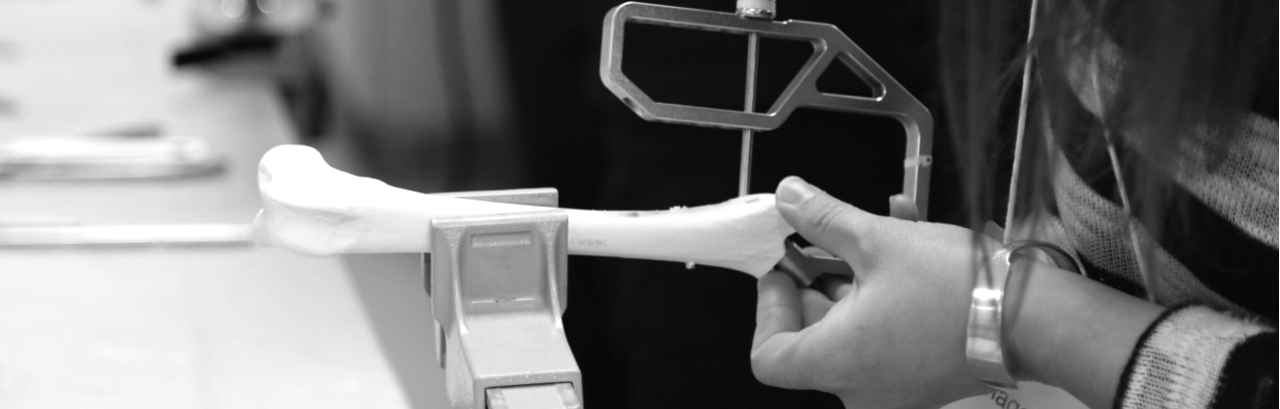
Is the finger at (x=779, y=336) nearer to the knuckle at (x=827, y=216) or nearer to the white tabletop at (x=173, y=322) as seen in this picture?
the knuckle at (x=827, y=216)

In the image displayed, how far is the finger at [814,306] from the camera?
48 cm

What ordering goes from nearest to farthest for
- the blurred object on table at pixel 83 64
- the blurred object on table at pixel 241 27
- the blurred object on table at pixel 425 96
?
1. the blurred object on table at pixel 425 96
2. the blurred object on table at pixel 83 64
3. the blurred object on table at pixel 241 27

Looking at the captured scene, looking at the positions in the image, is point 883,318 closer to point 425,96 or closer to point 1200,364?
point 1200,364

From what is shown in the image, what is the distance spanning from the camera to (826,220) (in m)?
0.44

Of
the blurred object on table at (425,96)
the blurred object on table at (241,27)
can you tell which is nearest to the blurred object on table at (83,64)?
the blurred object on table at (241,27)

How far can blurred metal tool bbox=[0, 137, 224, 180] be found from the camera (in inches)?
38.4

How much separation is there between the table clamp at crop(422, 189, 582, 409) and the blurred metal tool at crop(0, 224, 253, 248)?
0.47 metres

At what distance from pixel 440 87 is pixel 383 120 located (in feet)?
0.46

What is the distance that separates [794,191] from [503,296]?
0.13 metres

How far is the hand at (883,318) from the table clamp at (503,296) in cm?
11

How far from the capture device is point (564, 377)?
37 cm

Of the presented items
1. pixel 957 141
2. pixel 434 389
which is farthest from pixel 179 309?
pixel 957 141

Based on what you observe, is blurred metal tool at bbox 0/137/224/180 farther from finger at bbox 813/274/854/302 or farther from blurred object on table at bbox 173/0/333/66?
finger at bbox 813/274/854/302

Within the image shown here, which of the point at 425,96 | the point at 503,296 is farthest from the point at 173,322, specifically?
the point at 503,296
